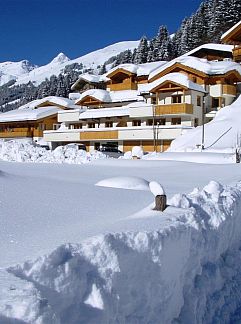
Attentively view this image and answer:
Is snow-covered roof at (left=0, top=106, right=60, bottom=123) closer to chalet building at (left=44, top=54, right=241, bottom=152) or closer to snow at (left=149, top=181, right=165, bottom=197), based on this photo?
chalet building at (left=44, top=54, right=241, bottom=152)

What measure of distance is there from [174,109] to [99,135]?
786cm

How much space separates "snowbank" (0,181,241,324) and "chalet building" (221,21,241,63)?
39868 mm

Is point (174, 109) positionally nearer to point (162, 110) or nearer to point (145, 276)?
point (162, 110)

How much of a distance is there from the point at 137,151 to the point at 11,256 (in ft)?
82.4

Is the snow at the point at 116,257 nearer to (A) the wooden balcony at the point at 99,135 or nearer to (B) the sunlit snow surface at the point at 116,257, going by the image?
(B) the sunlit snow surface at the point at 116,257

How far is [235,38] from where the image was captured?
144ft

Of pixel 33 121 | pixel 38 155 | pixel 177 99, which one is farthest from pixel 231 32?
pixel 38 155

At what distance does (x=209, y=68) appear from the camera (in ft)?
128

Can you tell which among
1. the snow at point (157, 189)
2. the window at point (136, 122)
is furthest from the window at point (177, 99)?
the snow at point (157, 189)

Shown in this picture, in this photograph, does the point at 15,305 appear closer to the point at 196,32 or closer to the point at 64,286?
the point at 64,286

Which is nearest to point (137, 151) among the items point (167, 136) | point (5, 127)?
point (167, 136)

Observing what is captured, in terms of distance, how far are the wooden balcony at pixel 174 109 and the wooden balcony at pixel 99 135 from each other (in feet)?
14.9

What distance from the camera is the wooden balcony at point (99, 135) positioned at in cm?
3853

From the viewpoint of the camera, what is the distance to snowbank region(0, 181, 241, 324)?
8.73ft
